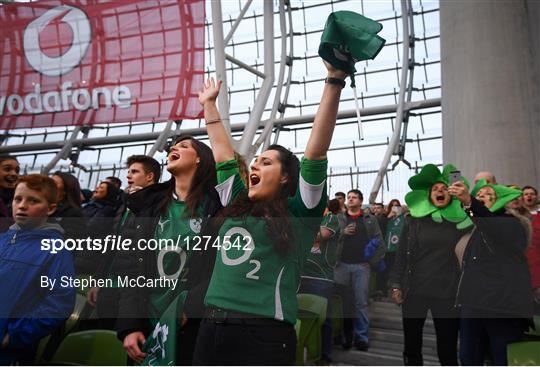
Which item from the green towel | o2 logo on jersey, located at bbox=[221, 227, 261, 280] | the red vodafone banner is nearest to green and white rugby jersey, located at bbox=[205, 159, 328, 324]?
o2 logo on jersey, located at bbox=[221, 227, 261, 280]

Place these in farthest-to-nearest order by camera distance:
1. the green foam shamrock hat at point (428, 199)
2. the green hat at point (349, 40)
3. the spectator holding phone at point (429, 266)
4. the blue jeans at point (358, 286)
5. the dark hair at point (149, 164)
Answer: the blue jeans at point (358, 286)
the green foam shamrock hat at point (428, 199)
the spectator holding phone at point (429, 266)
the dark hair at point (149, 164)
the green hat at point (349, 40)

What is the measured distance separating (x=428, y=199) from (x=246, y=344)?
2.35 meters

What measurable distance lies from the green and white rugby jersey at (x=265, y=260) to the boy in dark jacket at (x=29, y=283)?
0.77m

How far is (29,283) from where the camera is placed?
2080mm

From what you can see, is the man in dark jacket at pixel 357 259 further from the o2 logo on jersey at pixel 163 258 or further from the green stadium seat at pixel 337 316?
the o2 logo on jersey at pixel 163 258

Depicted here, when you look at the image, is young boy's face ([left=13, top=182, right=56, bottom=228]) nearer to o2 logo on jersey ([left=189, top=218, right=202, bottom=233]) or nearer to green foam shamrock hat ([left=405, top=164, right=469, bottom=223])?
o2 logo on jersey ([left=189, top=218, right=202, bottom=233])

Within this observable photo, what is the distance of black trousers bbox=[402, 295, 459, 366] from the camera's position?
130 inches

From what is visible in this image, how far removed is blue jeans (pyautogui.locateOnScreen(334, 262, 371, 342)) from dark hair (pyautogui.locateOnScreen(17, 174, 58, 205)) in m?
3.14

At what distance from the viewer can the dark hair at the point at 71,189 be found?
11.2 ft

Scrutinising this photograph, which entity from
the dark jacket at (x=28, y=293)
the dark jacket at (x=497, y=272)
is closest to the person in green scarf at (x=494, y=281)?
the dark jacket at (x=497, y=272)

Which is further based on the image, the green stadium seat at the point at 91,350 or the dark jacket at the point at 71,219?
the dark jacket at the point at 71,219

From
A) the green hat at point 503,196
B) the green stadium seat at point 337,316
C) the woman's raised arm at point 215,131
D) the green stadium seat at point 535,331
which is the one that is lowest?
the green stadium seat at point 337,316

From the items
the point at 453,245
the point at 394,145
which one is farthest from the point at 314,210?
the point at 394,145

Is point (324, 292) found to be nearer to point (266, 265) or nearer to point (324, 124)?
point (266, 265)
